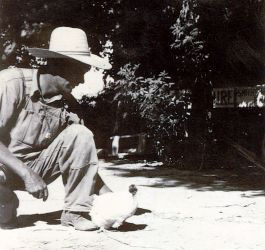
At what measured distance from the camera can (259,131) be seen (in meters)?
8.02

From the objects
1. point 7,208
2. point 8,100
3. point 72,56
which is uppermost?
point 72,56

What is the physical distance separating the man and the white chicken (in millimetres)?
85

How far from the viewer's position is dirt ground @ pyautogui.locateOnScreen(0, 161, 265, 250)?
3.14 meters

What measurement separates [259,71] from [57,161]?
17.0 ft

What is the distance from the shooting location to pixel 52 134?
3.64 meters

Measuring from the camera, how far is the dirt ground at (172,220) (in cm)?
314

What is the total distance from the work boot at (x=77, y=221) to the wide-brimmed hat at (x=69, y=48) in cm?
103

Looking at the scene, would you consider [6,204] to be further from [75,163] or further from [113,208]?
[113,208]

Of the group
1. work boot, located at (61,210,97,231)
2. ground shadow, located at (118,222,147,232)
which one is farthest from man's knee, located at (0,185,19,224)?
ground shadow, located at (118,222,147,232)

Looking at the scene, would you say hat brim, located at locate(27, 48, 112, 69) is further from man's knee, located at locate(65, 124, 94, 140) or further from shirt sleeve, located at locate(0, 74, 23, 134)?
man's knee, located at locate(65, 124, 94, 140)

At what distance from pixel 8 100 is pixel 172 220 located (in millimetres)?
1538

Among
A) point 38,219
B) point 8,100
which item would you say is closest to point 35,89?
point 8,100

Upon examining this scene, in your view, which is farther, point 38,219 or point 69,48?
point 38,219

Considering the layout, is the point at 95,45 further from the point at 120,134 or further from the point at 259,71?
the point at 259,71
